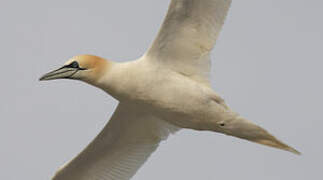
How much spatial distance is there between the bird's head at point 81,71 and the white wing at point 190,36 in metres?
0.82

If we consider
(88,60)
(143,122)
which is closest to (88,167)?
(143,122)

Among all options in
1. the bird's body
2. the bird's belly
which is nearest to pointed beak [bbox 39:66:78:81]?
the bird's body

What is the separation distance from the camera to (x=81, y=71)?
13180 millimetres

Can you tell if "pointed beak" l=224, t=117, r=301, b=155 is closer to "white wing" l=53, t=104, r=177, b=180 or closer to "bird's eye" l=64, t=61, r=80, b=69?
"white wing" l=53, t=104, r=177, b=180

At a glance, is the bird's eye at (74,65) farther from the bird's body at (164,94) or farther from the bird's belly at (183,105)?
the bird's belly at (183,105)

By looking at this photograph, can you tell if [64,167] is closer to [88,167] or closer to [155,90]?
[88,167]

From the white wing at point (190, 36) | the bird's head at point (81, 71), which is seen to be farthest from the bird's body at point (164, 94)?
the white wing at point (190, 36)

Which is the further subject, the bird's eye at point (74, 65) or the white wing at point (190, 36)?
the white wing at point (190, 36)

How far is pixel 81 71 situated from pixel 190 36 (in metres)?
1.93

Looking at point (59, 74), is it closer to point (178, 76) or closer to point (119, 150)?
point (178, 76)

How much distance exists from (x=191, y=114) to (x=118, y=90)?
1245 mm

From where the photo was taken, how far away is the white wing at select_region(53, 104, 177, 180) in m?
14.9

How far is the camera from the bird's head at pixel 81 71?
516 inches

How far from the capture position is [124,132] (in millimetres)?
15086
